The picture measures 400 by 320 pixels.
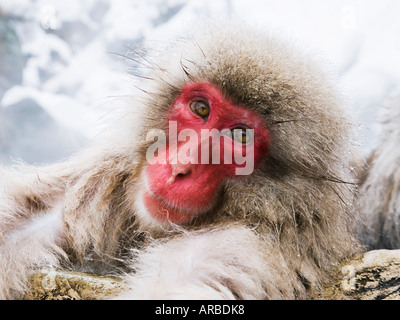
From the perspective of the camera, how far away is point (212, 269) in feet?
5.25

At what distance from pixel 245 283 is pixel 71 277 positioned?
0.68 metres

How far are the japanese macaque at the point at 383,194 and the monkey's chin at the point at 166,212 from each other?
7.13ft

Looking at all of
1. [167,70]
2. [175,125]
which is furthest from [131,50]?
[175,125]

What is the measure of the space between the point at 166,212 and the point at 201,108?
0.50 metres

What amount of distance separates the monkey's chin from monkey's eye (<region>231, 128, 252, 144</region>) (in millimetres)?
375

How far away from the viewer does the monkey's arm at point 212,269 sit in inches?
59.8

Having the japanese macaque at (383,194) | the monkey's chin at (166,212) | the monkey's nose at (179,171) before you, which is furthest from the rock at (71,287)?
the japanese macaque at (383,194)

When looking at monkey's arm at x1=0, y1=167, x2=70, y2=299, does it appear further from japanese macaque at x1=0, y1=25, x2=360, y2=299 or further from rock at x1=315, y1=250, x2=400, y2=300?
rock at x1=315, y1=250, x2=400, y2=300

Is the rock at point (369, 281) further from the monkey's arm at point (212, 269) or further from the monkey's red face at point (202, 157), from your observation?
the monkey's red face at point (202, 157)

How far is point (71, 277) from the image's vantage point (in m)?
1.71

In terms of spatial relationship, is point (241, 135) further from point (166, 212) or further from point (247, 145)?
point (166, 212)

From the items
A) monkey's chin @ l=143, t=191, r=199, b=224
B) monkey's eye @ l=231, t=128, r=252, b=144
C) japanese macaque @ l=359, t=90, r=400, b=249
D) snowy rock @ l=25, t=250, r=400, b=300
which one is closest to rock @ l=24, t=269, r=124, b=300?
snowy rock @ l=25, t=250, r=400, b=300

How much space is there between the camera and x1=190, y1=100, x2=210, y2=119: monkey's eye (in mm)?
2003
